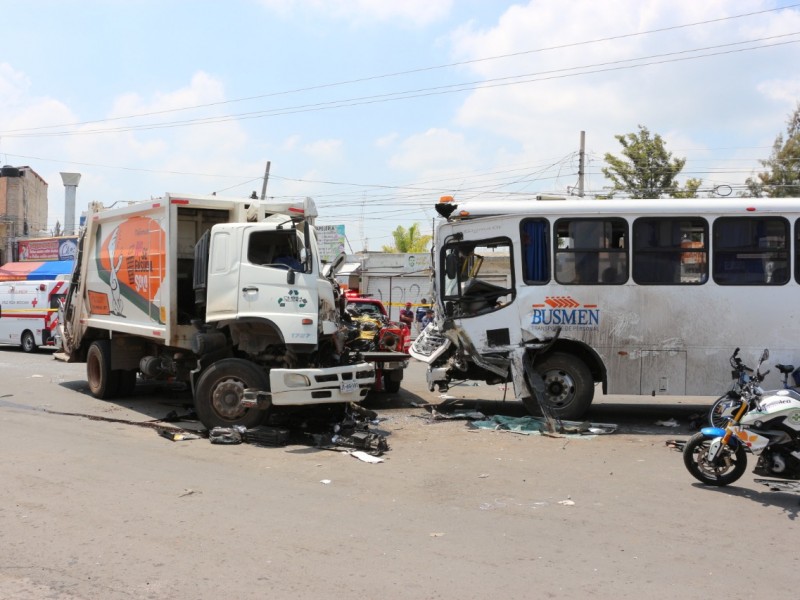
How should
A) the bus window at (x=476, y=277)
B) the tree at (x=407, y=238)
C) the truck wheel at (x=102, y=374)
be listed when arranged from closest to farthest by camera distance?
the bus window at (x=476, y=277), the truck wheel at (x=102, y=374), the tree at (x=407, y=238)

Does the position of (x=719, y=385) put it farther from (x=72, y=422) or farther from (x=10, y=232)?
(x=10, y=232)

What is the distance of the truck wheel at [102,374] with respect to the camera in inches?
496

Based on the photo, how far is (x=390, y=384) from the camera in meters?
13.0

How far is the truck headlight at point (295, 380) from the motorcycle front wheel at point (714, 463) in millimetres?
4308

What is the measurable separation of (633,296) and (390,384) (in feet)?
14.9

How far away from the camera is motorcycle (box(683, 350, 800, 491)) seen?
6840 mm

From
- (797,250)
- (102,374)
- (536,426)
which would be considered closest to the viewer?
(536,426)

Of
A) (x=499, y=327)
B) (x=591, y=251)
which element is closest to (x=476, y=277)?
(x=499, y=327)

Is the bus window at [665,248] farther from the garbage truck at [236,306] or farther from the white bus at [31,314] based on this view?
the white bus at [31,314]

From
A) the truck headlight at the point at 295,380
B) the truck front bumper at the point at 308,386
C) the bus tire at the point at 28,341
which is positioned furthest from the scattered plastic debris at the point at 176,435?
the bus tire at the point at 28,341

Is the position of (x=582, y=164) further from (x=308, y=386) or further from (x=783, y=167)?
(x=308, y=386)

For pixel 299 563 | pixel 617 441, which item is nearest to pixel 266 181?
pixel 617 441

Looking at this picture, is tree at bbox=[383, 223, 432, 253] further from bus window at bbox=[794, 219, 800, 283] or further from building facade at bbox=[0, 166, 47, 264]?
bus window at bbox=[794, 219, 800, 283]

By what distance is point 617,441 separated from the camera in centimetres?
955
